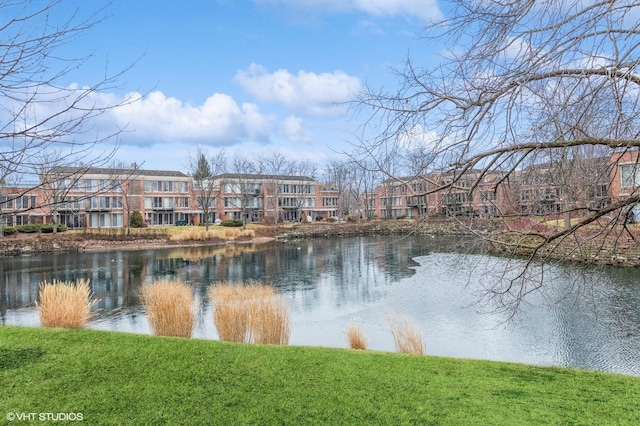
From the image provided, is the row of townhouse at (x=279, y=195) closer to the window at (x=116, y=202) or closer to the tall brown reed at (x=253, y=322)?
the window at (x=116, y=202)

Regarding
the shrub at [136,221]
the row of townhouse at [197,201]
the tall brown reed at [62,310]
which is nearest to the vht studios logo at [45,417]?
the tall brown reed at [62,310]

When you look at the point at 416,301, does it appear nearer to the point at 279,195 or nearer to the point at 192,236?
the point at 192,236

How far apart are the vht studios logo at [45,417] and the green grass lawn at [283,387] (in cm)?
8

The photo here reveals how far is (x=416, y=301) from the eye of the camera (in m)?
14.8

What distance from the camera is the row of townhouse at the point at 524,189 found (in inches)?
188

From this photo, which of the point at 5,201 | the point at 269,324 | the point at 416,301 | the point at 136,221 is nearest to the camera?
the point at 5,201

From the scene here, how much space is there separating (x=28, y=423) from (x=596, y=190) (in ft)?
19.5

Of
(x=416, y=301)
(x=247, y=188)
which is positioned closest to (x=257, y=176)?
(x=247, y=188)

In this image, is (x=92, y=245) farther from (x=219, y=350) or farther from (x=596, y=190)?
(x=596, y=190)

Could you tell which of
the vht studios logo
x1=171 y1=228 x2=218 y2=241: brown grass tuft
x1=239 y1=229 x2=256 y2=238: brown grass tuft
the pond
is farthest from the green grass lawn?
x1=239 y1=229 x2=256 y2=238: brown grass tuft

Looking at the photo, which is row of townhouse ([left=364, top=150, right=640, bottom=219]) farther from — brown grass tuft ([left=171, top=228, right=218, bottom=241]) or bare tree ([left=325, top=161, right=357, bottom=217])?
bare tree ([left=325, top=161, right=357, bottom=217])

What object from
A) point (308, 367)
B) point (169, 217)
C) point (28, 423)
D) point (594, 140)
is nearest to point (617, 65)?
point (594, 140)

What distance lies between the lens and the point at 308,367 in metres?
5.93

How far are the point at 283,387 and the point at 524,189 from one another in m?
3.31
